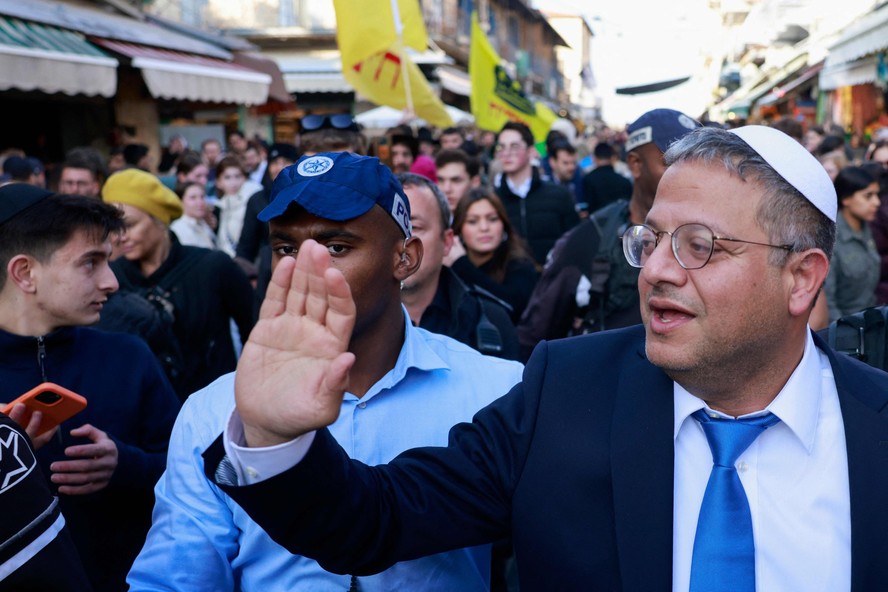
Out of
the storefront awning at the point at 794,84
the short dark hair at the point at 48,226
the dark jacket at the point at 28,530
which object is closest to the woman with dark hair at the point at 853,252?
the short dark hair at the point at 48,226

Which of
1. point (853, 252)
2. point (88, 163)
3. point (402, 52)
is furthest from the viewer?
point (402, 52)

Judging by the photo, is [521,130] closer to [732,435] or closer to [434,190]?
[434,190]

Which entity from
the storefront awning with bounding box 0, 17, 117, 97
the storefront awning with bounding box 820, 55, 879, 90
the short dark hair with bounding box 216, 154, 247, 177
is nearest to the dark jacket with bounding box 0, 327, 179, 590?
the short dark hair with bounding box 216, 154, 247, 177

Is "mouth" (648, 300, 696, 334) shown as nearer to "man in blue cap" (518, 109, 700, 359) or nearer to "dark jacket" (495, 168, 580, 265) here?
"man in blue cap" (518, 109, 700, 359)

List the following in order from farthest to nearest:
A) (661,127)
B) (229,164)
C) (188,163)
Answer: (188,163) → (229,164) → (661,127)

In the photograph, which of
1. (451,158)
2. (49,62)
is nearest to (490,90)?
(451,158)

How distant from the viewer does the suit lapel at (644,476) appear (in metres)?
1.95

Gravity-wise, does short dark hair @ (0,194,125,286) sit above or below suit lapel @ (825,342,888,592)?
above

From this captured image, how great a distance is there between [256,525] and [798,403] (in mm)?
1220

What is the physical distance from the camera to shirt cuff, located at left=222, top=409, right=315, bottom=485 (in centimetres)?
183

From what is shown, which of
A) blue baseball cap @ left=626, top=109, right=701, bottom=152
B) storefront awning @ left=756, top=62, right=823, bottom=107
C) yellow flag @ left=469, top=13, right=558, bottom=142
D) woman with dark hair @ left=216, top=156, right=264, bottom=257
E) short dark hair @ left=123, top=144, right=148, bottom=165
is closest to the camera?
blue baseball cap @ left=626, top=109, right=701, bottom=152

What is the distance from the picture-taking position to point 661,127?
456 cm

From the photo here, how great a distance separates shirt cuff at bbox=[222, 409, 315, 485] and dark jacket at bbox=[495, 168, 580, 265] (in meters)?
5.85

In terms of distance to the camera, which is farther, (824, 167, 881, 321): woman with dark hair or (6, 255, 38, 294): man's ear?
(824, 167, 881, 321): woman with dark hair
